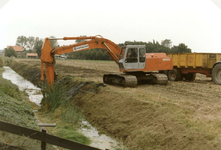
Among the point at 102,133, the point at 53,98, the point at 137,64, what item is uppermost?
the point at 137,64

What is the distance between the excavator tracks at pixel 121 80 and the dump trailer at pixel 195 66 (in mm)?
5551

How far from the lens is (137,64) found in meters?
16.1

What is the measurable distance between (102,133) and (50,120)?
272 centimetres

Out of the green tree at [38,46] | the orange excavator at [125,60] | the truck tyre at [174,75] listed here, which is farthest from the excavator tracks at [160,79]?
the green tree at [38,46]

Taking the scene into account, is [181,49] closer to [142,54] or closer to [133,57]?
[142,54]

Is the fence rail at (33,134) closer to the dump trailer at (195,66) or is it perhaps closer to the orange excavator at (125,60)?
the orange excavator at (125,60)

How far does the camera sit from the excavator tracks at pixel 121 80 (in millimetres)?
15172

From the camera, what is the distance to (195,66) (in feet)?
59.8

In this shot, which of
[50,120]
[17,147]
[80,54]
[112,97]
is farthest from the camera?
[80,54]

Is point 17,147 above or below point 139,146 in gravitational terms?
above

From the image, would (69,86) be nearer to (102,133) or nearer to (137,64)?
(137,64)

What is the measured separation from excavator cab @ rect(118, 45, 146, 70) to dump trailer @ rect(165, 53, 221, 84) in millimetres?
4466

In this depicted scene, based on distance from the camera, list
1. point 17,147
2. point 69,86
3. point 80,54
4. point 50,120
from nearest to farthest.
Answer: point 17,147, point 50,120, point 69,86, point 80,54

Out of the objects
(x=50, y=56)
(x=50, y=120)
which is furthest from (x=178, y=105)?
(x=50, y=56)
